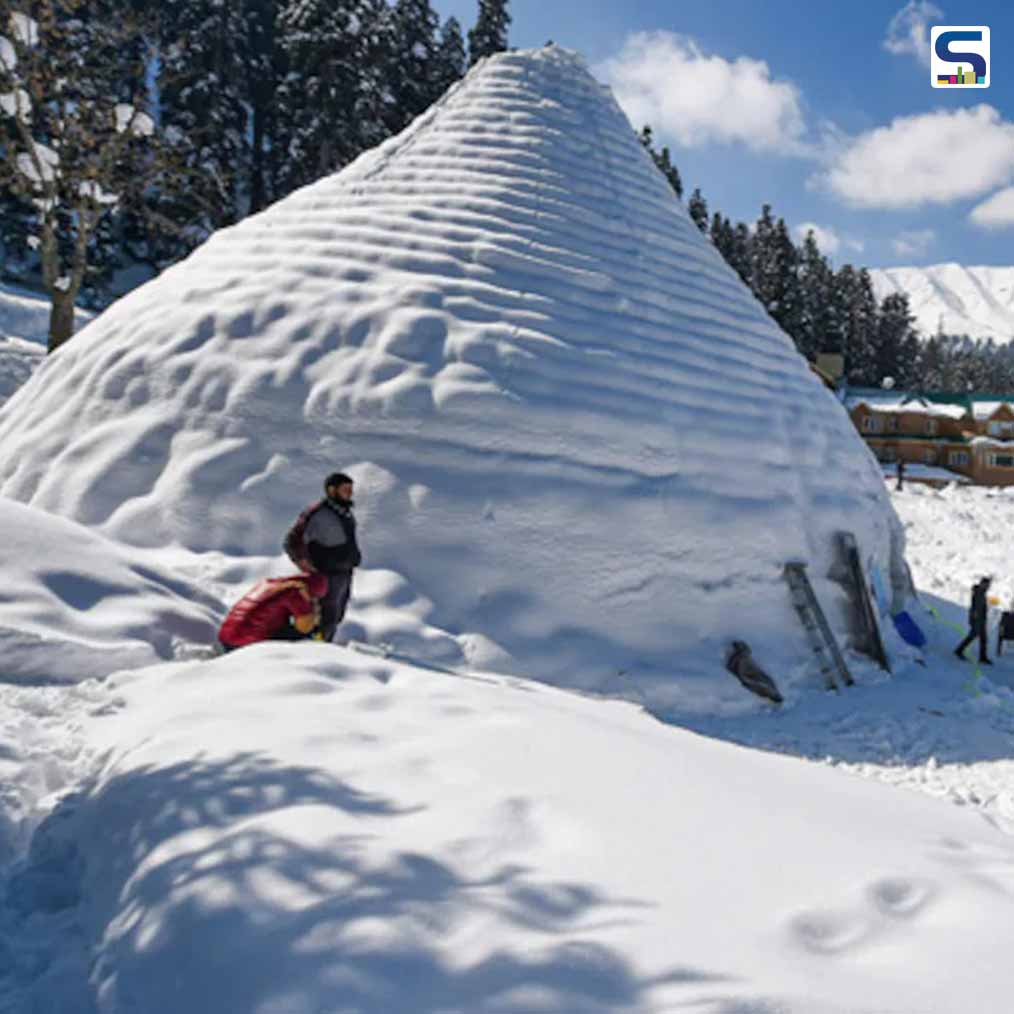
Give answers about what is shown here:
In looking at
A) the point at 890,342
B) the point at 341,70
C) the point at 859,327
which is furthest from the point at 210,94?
the point at 890,342

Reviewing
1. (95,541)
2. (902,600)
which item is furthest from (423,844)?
(902,600)

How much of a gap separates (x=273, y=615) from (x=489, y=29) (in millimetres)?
36019

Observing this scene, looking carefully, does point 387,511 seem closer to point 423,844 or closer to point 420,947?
point 423,844

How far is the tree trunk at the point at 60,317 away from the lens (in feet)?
46.6

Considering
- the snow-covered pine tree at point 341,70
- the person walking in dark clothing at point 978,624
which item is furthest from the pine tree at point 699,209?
the person walking in dark clothing at point 978,624

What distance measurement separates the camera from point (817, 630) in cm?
769

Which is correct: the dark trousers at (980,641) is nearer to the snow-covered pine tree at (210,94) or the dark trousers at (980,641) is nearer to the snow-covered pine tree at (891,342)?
the snow-covered pine tree at (210,94)

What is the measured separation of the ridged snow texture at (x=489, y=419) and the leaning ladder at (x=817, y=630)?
17cm

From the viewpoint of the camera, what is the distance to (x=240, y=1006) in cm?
186

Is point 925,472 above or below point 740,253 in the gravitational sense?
below

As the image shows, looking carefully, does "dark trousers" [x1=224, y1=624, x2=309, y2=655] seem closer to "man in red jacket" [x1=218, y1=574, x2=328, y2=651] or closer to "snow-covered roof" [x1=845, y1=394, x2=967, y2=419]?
"man in red jacket" [x1=218, y1=574, x2=328, y2=651]

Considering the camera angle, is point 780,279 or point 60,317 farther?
point 780,279

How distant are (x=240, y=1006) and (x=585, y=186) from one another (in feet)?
29.3

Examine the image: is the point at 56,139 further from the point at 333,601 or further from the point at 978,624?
the point at 978,624
